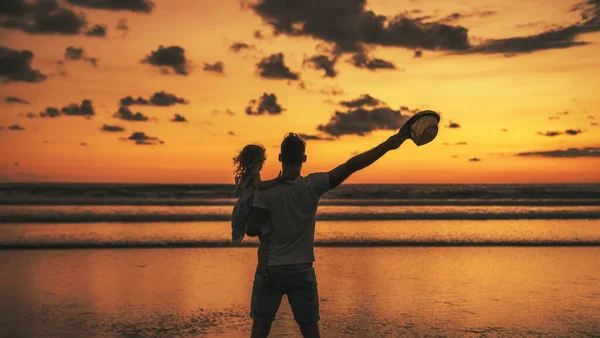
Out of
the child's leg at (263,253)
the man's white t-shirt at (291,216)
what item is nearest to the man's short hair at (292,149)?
the man's white t-shirt at (291,216)

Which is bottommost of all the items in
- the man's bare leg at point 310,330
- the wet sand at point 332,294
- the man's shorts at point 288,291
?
the wet sand at point 332,294

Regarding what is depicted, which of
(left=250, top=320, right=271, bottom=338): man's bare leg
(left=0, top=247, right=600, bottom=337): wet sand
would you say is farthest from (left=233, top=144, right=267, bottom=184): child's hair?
(left=0, top=247, right=600, bottom=337): wet sand

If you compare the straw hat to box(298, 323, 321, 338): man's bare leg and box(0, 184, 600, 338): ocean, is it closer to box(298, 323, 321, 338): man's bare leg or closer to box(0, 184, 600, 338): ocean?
box(298, 323, 321, 338): man's bare leg

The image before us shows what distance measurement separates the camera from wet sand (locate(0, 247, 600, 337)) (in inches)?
288

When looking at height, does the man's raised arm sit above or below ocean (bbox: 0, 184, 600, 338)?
above

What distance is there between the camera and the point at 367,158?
408 centimetres

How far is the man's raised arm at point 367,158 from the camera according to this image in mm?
4043

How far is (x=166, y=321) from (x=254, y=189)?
3689 mm

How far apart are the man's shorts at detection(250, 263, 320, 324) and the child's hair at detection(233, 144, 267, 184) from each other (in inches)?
27.6

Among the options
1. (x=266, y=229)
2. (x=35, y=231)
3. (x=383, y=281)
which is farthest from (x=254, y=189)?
(x=35, y=231)

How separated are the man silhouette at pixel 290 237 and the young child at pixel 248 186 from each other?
41mm

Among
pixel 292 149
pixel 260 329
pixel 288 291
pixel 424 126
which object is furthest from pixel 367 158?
pixel 260 329

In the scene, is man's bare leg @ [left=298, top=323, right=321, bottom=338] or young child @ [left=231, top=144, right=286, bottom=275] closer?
young child @ [left=231, top=144, right=286, bottom=275]

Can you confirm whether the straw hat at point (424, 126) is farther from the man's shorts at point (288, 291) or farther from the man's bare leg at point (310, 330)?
the man's bare leg at point (310, 330)
